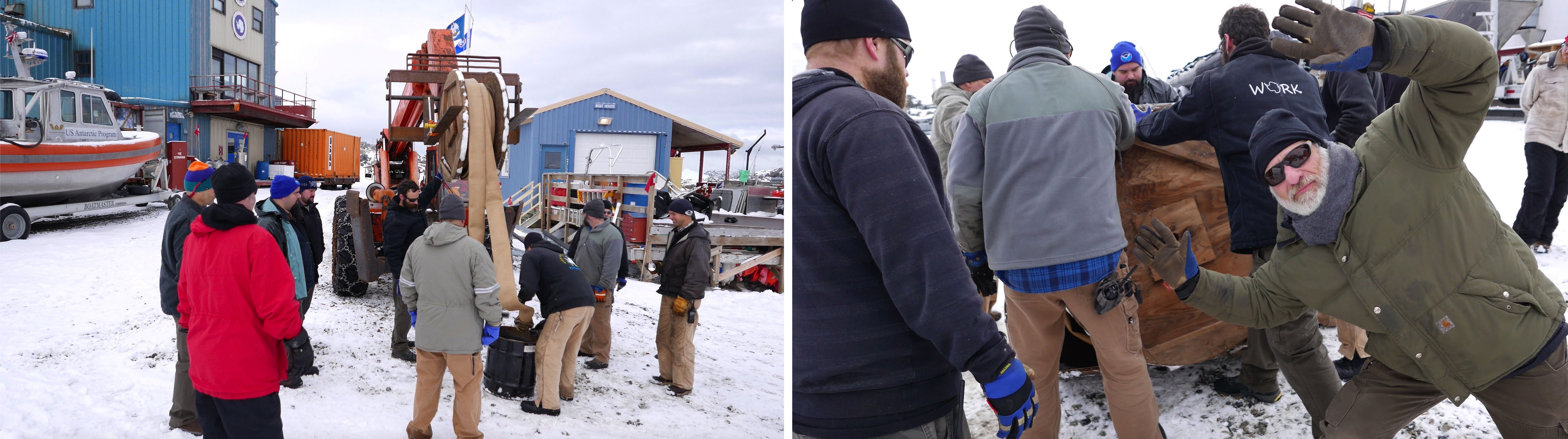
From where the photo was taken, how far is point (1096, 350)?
1638mm

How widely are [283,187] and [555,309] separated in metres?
1.16

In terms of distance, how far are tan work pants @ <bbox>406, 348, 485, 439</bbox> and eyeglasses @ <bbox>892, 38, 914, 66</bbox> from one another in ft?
6.97

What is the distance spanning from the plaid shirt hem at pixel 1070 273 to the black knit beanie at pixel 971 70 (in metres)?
1.31

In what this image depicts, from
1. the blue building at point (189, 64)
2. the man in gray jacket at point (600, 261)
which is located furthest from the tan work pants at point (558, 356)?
the blue building at point (189, 64)

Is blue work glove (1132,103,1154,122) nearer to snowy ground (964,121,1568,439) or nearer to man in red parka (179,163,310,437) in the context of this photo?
snowy ground (964,121,1568,439)

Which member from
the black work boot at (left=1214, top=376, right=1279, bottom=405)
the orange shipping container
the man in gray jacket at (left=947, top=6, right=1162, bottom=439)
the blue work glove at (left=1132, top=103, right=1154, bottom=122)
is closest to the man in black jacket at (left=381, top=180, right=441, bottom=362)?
the orange shipping container

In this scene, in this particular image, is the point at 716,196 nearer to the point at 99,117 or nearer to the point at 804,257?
the point at 99,117

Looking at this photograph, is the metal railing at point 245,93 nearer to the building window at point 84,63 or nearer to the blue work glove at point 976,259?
the building window at point 84,63

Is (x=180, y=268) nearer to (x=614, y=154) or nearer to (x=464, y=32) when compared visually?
(x=464, y=32)

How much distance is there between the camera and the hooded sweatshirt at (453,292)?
239cm

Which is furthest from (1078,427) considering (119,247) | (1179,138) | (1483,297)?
(119,247)

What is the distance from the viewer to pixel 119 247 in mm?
3129

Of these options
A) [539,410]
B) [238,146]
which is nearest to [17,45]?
[238,146]

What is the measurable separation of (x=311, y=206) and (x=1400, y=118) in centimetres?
348
